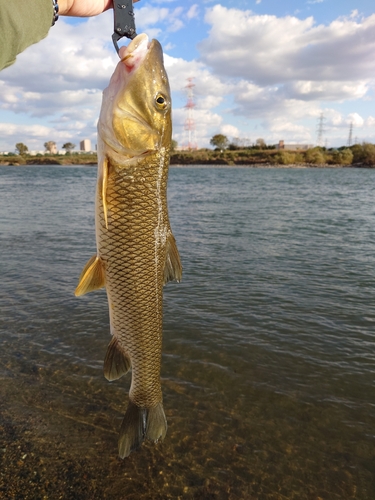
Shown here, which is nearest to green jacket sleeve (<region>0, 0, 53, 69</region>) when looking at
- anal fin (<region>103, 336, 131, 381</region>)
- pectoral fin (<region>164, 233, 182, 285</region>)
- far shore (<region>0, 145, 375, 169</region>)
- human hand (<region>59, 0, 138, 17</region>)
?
human hand (<region>59, 0, 138, 17</region>)

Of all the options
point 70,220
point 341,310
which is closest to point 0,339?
point 341,310

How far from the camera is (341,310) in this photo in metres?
8.79

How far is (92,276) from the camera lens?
3027mm

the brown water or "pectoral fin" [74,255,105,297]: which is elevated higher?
"pectoral fin" [74,255,105,297]

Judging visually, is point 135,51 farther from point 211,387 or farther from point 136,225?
point 211,387

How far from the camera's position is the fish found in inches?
105

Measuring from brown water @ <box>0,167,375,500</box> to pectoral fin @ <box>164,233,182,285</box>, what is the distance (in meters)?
2.45

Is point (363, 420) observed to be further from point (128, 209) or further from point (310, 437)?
point (128, 209)

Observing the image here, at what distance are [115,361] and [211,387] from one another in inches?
115

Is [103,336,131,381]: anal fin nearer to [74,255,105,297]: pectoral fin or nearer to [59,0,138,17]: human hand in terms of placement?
[74,255,105,297]: pectoral fin

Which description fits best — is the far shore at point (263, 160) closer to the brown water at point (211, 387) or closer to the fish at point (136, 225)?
the brown water at point (211, 387)

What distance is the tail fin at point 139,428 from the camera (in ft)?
11.3

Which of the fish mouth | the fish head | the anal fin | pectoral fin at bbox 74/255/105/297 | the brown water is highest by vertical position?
the fish mouth

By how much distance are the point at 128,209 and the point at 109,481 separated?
9.97ft
